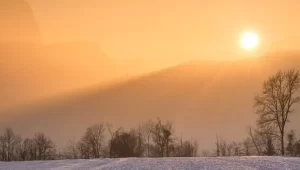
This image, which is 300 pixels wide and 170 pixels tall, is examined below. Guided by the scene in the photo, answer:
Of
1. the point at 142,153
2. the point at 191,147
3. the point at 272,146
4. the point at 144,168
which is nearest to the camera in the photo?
the point at 144,168

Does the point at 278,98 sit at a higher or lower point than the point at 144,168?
higher

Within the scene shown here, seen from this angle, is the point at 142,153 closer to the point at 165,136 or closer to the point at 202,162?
the point at 165,136

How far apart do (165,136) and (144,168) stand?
205 ft

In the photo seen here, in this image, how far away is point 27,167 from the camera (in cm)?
4109

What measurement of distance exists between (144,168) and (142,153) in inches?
2804

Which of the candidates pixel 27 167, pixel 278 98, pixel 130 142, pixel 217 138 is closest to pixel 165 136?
pixel 130 142

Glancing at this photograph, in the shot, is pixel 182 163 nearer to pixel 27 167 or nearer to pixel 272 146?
pixel 27 167

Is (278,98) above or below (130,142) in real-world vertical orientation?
above

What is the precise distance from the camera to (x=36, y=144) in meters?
120

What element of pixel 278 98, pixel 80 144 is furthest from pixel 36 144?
pixel 278 98

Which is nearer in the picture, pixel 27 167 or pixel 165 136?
pixel 27 167

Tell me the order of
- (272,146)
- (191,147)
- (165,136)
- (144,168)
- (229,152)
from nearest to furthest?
(144,168) < (272,146) < (165,136) < (229,152) < (191,147)

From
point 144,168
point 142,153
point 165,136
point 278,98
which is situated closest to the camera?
point 144,168

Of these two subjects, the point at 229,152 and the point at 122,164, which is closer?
the point at 122,164
